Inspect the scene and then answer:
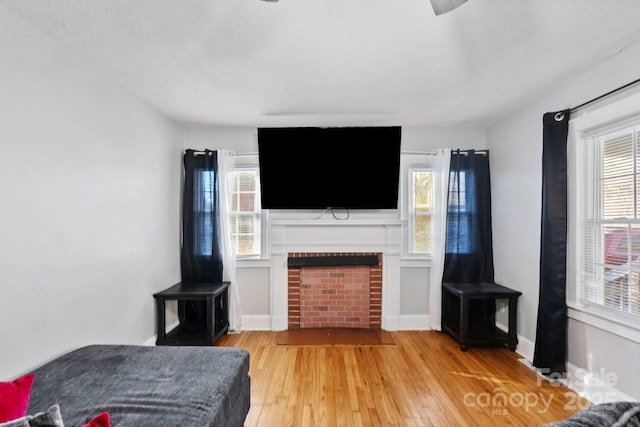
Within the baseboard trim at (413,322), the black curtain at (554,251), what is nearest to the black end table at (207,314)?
the baseboard trim at (413,322)

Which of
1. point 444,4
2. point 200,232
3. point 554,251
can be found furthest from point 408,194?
point 200,232

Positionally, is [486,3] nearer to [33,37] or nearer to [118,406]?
[33,37]

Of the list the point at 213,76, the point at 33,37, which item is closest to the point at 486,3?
the point at 213,76

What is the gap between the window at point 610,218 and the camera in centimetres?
→ 185

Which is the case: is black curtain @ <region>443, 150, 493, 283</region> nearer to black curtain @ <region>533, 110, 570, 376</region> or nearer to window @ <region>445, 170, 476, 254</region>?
window @ <region>445, 170, 476, 254</region>

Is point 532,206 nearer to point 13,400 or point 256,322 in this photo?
point 256,322

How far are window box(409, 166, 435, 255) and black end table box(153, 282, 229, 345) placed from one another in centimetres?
233

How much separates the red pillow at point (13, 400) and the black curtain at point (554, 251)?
10.6ft

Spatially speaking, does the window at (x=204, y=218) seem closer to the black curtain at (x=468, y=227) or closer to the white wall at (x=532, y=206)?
the black curtain at (x=468, y=227)

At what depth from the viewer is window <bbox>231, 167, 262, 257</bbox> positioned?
3422mm

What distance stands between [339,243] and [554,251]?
6.66ft

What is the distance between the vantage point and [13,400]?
103 centimetres

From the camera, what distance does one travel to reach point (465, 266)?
3.23 m

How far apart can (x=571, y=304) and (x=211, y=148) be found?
389 centimetres
